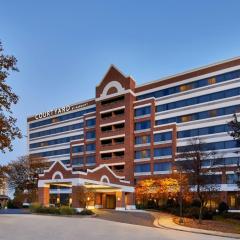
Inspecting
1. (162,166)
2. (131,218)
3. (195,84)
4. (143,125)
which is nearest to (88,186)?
(162,166)

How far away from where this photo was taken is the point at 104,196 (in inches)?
3433

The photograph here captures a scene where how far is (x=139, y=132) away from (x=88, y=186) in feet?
75.9

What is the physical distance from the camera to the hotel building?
74812mm

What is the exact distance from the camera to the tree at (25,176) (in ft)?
307

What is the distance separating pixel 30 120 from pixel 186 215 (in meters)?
76.0

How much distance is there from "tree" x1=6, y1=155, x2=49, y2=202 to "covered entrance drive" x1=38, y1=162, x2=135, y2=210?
17.0m

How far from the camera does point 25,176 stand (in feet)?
313

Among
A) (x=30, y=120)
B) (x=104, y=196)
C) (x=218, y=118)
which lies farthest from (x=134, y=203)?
(x=30, y=120)

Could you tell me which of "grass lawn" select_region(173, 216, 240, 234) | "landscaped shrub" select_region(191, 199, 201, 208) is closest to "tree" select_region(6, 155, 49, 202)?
"landscaped shrub" select_region(191, 199, 201, 208)

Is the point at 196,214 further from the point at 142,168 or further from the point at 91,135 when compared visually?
the point at 91,135

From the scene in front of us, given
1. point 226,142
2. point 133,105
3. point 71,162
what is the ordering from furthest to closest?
1. point 71,162
2. point 133,105
3. point 226,142

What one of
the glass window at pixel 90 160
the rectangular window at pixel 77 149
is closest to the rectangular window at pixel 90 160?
the glass window at pixel 90 160

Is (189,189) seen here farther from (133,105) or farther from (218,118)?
(133,105)

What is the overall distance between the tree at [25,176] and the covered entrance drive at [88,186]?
17.0 meters
